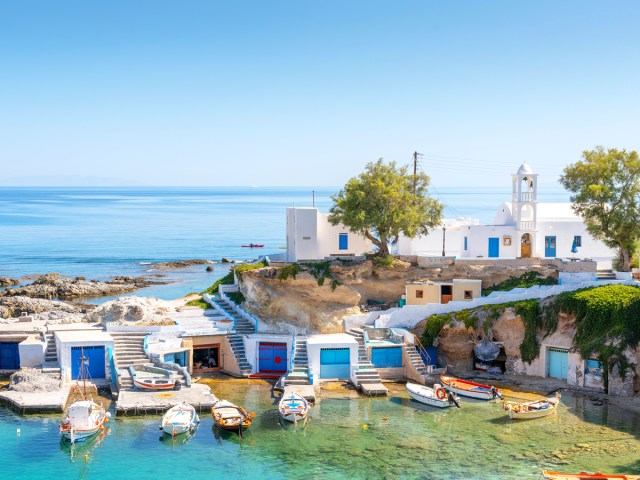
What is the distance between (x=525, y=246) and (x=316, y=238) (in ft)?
50.0

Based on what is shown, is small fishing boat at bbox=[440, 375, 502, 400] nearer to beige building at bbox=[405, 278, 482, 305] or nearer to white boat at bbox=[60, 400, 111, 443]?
beige building at bbox=[405, 278, 482, 305]

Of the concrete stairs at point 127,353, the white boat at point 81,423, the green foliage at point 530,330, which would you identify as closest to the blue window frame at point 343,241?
the green foliage at point 530,330

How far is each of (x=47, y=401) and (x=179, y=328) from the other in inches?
399

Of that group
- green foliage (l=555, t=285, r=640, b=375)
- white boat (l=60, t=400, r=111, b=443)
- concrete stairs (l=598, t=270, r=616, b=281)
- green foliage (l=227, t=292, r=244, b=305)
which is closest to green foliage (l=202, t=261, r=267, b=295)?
green foliage (l=227, t=292, r=244, b=305)

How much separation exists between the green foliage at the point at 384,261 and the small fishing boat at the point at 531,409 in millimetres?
14755

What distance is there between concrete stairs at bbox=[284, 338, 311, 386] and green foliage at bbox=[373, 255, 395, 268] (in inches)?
314

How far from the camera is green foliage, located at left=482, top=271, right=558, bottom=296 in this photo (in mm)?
48469

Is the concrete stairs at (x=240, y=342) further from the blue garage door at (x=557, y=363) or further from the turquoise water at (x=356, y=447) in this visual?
the blue garage door at (x=557, y=363)

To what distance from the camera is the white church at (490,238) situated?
5312 centimetres

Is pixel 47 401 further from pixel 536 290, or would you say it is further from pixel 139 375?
pixel 536 290

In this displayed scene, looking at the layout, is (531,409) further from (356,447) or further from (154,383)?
(154,383)

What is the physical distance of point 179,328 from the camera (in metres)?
46.4

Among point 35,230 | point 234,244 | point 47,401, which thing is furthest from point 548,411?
point 35,230

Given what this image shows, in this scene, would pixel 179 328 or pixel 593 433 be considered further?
pixel 179 328
